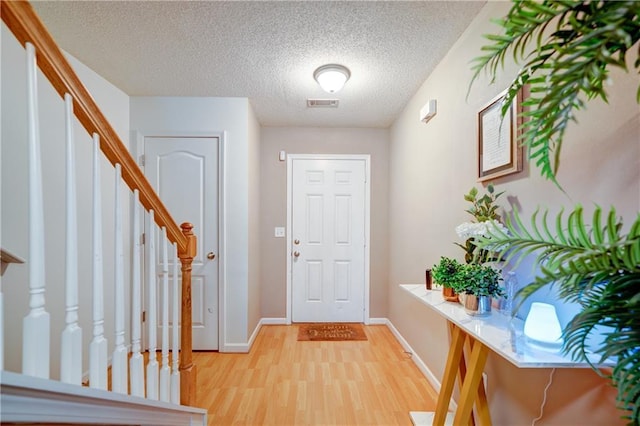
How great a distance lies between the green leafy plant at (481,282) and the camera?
119cm

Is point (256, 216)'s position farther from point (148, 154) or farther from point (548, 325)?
point (548, 325)

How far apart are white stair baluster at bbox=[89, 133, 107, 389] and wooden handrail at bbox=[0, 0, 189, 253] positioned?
0.20 ft

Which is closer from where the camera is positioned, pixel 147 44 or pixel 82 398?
pixel 82 398

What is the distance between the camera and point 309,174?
3301 millimetres

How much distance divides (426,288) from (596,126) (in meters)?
1.09

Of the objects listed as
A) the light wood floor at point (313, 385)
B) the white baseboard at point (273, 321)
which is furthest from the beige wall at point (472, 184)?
the white baseboard at point (273, 321)

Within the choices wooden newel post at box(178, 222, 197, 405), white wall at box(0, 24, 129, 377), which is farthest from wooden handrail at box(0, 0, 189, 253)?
white wall at box(0, 24, 129, 377)

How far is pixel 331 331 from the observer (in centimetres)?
302

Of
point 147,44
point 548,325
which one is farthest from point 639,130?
point 147,44

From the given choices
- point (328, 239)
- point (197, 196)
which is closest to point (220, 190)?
point (197, 196)

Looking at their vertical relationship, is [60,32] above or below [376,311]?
above

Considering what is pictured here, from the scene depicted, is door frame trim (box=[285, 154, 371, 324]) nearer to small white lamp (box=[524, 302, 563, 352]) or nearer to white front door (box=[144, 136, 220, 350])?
white front door (box=[144, 136, 220, 350])

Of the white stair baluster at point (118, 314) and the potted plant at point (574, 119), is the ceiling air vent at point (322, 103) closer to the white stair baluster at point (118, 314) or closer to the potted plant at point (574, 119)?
the white stair baluster at point (118, 314)

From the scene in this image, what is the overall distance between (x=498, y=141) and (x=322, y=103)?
175cm
